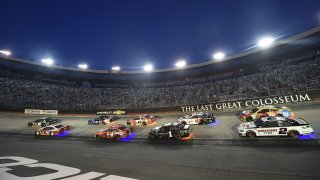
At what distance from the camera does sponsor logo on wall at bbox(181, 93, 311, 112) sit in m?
19.9

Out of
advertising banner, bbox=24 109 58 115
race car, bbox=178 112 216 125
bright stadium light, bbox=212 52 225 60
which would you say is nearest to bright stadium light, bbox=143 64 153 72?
bright stadium light, bbox=212 52 225 60

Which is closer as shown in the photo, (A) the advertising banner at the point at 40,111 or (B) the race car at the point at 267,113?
(B) the race car at the point at 267,113

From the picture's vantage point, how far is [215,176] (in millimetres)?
8102

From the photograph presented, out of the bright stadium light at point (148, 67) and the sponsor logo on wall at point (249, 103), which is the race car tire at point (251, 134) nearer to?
the sponsor logo on wall at point (249, 103)

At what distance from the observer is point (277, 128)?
479 inches

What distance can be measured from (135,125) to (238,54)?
2057cm

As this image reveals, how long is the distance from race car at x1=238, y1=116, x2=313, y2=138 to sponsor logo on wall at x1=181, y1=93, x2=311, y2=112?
903 centimetres

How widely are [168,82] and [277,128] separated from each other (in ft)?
96.4

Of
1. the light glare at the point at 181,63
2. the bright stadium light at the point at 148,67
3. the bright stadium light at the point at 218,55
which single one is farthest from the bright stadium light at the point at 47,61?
the bright stadium light at the point at 218,55

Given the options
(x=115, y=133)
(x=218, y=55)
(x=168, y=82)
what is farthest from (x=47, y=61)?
(x=218, y=55)

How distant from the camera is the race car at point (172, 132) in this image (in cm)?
1526

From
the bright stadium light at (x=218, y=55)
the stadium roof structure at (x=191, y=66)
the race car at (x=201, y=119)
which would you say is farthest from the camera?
the bright stadium light at (x=218, y=55)

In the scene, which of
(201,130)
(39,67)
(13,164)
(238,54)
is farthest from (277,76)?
(39,67)

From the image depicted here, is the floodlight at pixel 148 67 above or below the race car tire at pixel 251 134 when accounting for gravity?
above
